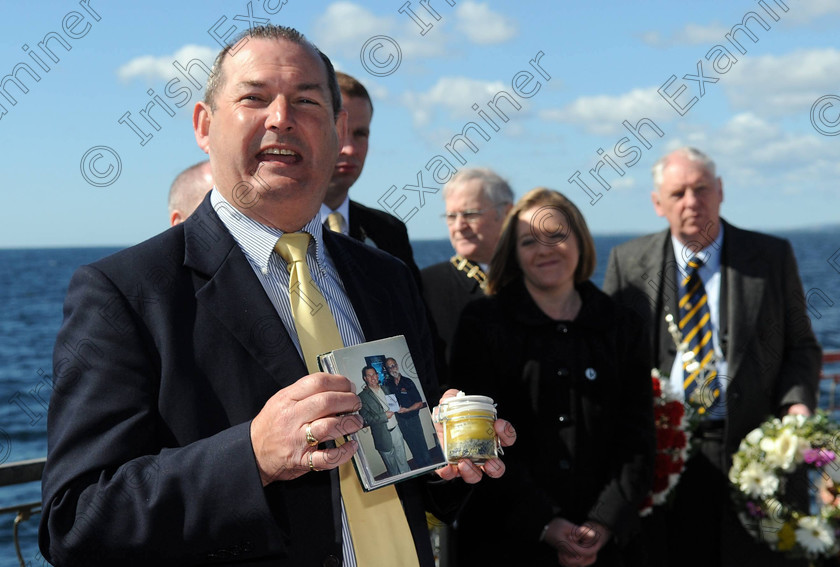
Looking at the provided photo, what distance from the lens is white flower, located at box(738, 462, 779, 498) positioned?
4.46 m

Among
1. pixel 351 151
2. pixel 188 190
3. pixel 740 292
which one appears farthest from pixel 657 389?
pixel 188 190

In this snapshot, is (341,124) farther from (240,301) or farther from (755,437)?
(755,437)

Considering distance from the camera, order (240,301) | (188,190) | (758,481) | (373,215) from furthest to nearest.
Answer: (758,481) → (373,215) → (188,190) → (240,301)

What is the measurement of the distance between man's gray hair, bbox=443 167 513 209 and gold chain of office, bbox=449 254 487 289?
15.5 inches

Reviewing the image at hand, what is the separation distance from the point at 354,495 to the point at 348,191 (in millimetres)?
2349

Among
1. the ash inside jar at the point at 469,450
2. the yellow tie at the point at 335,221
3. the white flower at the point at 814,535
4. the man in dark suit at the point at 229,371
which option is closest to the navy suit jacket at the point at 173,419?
the man in dark suit at the point at 229,371

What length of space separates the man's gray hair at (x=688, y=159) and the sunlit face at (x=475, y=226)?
1.04 m

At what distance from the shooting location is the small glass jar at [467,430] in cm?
200

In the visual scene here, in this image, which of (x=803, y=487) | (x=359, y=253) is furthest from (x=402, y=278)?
(x=803, y=487)

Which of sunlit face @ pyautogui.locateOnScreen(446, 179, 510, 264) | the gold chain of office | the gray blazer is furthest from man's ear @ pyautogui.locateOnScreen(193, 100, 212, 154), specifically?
the gray blazer

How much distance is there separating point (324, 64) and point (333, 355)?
0.84 m

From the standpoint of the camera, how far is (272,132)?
6.61 feet

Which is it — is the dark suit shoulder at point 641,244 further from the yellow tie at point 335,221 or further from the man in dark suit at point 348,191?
the yellow tie at point 335,221

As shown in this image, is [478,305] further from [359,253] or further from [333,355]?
[333,355]
